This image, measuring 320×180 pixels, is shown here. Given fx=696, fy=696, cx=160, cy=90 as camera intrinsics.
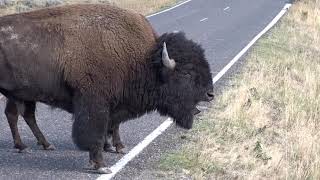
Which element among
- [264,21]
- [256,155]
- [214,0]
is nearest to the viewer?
[256,155]

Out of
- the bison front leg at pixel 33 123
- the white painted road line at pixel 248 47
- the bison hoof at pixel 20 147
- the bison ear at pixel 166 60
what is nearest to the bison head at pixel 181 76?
the bison ear at pixel 166 60

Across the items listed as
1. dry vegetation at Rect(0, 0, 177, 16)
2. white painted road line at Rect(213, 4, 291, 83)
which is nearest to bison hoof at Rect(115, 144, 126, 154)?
white painted road line at Rect(213, 4, 291, 83)

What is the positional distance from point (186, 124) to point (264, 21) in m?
19.2

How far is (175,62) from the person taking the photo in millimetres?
7871

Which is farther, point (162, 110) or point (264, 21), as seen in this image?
point (264, 21)

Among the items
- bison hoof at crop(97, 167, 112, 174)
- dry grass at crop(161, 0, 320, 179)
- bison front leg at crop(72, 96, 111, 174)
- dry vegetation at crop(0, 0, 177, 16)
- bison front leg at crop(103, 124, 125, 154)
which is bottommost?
dry vegetation at crop(0, 0, 177, 16)

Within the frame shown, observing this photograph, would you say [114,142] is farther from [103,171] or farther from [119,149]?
[103,171]

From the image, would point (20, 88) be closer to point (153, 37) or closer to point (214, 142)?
point (153, 37)

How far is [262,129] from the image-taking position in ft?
32.4

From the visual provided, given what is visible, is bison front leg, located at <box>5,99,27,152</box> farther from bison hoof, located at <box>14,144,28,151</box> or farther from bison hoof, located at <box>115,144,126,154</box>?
bison hoof, located at <box>115,144,126,154</box>

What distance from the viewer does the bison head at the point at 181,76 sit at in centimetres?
788

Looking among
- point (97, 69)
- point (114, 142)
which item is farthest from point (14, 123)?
point (97, 69)

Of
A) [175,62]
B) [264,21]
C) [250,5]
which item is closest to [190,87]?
[175,62]

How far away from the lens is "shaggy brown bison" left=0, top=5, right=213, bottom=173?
771cm
